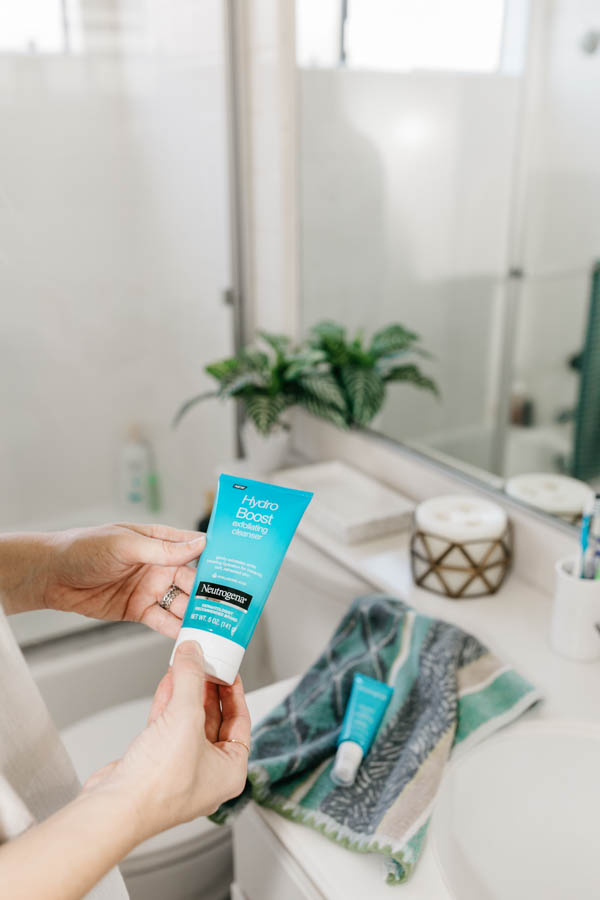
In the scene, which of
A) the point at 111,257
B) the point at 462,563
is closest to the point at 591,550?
the point at 462,563

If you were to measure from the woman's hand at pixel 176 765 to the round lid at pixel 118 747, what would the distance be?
53cm

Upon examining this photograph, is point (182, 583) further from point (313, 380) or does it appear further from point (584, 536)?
A: point (313, 380)

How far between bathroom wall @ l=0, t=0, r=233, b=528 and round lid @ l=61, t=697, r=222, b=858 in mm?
584

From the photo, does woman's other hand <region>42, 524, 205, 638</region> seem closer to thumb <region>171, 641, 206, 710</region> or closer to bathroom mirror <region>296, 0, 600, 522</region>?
thumb <region>171, 641, 206, 710</region>

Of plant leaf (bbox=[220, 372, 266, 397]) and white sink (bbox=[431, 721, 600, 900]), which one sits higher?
plant leaf (bbox=[220, 372, 266, 397])

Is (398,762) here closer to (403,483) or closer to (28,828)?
(28,828)

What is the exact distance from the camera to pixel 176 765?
1.39 feet

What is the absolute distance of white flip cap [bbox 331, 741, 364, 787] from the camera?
0.69 meters

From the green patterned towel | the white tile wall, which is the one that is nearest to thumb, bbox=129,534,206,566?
the green patterned towel

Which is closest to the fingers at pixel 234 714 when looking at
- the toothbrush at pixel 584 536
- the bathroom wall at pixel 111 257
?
the toothbrush at pixel 584 536

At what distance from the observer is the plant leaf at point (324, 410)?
4.16ft

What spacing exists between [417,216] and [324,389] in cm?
45

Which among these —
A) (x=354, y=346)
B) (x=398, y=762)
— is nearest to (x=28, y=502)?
(x=354, y=346)

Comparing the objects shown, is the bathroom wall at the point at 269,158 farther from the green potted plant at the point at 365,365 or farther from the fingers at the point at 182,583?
the fingers at the point at 182,583
